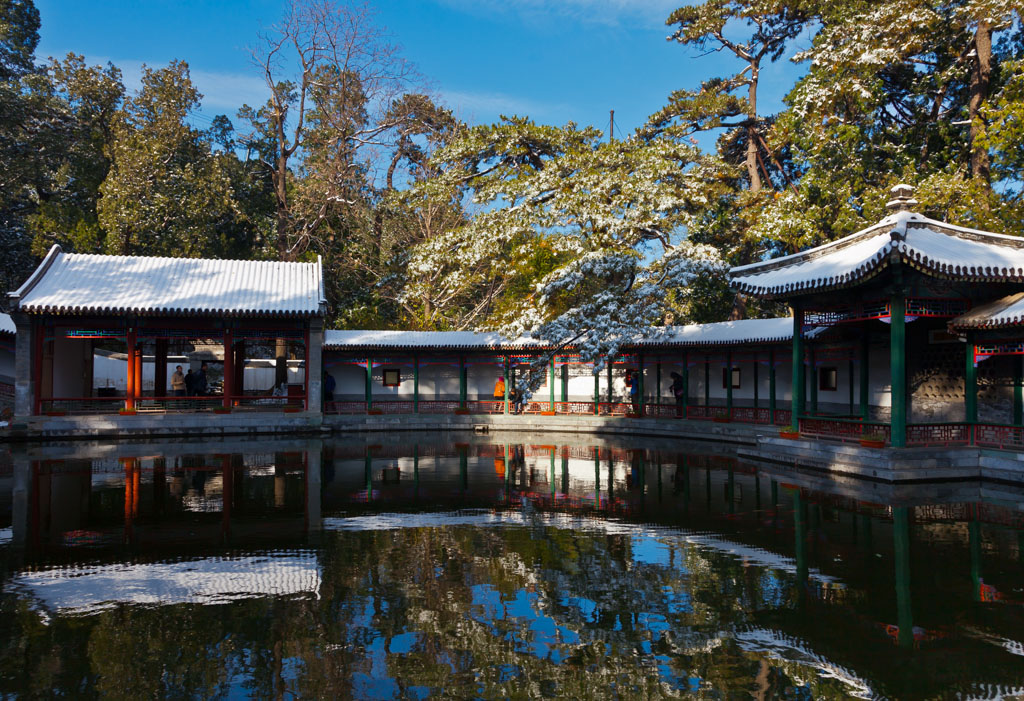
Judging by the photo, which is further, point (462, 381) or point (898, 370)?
point (462, 381)

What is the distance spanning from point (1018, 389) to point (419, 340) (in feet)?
54.2

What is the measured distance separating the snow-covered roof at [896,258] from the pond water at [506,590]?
381cm

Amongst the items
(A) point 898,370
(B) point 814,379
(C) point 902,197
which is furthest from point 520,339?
(A) point 898,370

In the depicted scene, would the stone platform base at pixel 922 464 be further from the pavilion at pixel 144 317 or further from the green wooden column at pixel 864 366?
the pavilion at pixel 144 317

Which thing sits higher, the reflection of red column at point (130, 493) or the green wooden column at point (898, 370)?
the green wooden column at point (898, 370)

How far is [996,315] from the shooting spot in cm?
1274

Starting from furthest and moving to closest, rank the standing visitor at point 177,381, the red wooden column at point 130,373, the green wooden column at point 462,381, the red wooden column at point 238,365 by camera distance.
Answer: the red wooden column at point 238,365, the green wooden column at point 462,381, the standing visitor at point 177,381, the red wooden column at point 130,373

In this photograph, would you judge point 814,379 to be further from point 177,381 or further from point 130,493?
point 177,381

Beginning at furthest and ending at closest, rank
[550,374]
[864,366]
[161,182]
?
[161,182]
[550,374]
[864,366]

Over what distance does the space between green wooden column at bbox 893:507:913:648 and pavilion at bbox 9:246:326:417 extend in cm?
1611

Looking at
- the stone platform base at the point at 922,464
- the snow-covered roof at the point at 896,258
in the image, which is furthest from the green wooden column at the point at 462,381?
the stone platform base at the point at 922,464

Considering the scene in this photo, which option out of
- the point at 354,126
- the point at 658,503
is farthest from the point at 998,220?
the point at 354,126

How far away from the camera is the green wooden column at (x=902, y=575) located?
5449 millimetres

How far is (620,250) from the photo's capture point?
22328 millimetres
